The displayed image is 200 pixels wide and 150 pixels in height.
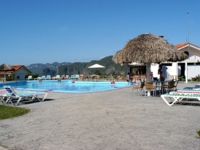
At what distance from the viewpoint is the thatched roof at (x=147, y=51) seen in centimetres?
1100

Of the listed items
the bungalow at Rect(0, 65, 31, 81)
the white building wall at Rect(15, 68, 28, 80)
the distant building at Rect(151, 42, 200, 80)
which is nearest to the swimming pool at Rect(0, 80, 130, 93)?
the distant building at Rect(151, 42, 200, 80)

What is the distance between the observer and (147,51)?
1118 centimetres

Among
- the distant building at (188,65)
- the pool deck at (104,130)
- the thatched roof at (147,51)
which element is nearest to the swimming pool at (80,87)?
the distant building at (188,65)

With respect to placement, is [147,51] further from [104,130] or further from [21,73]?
[21,73]

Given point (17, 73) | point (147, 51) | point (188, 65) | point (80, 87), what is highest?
point (147, 51)

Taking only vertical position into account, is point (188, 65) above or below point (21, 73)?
above

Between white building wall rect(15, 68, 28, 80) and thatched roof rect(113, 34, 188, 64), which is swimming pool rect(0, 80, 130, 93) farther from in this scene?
white building wall rect(15, 68, 28, 80)

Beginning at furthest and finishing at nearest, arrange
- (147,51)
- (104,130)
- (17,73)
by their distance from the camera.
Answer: (17,73) < (147,51) < (104,130)

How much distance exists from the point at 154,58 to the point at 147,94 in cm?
206

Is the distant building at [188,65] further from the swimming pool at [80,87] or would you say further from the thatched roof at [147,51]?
the thatched roof at [147,51]

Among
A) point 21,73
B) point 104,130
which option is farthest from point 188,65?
point 21,73

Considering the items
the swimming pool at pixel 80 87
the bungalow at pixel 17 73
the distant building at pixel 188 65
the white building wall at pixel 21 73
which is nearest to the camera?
the swimming pool at pixel 80 87

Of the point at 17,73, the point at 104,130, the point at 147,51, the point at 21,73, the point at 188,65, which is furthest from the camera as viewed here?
the point at 21,73

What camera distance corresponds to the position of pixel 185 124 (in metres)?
5.69
